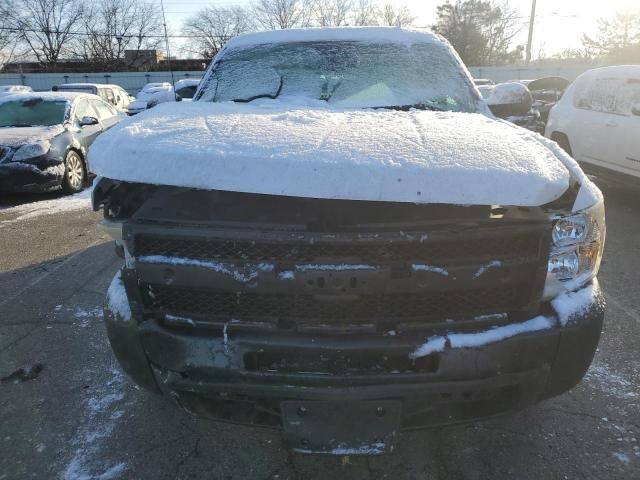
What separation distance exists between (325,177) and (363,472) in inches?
Result: 53.6

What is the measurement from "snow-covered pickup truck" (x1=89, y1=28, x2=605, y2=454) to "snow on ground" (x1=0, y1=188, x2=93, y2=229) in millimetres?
5869

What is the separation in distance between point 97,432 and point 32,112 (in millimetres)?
7986

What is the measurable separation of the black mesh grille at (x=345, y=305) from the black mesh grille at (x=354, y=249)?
14cm

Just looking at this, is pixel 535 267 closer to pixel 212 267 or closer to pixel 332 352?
pixel 332 352

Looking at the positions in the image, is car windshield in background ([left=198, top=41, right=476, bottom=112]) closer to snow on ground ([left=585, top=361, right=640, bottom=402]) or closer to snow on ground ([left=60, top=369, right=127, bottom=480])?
snow on ground ([left=585, top=361, right=640, bottom=402])

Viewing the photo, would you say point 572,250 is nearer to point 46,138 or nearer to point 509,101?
point 509,101

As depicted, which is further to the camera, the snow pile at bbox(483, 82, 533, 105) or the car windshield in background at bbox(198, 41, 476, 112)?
the snow pile at bbox(483, 82, 533, 105)

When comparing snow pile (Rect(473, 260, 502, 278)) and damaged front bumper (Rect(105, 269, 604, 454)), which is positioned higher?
snow pile (Rect(473, 260, 502, 278))

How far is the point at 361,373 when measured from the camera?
1825mm

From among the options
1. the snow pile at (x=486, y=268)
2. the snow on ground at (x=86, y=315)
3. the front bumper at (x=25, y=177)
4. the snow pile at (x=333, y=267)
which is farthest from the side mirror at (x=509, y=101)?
the front bumper at (x=25, y=177)

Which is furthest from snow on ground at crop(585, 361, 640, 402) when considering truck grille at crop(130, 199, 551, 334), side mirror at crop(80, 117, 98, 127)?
side mirror at crop(80, 117, 98, 127)

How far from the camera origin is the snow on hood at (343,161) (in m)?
1.71

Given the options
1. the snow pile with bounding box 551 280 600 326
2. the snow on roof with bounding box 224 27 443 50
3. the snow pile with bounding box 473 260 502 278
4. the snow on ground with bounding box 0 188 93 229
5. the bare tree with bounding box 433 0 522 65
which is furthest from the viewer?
the bare tree with bounding box 433 0 522 65

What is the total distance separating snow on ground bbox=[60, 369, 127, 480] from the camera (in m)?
2.25
